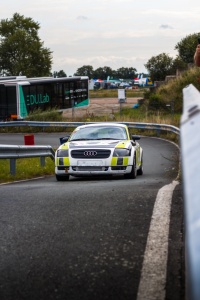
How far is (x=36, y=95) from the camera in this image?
43594 mm

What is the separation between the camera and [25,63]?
9256 cm

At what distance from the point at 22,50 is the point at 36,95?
50608 millimetres

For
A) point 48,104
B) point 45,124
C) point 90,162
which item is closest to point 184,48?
point 48,104

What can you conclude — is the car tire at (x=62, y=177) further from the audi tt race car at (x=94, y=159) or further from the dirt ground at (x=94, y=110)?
the dirt ground at (x=94, y=110)

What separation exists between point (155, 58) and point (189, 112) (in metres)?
73.8

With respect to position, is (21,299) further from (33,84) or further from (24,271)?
(33,84)

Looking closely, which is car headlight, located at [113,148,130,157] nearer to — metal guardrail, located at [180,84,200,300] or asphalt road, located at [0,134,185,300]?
asphalt road, located at [0,134,185,300]

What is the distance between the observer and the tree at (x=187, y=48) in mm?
78688

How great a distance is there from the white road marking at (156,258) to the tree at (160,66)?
229 ft

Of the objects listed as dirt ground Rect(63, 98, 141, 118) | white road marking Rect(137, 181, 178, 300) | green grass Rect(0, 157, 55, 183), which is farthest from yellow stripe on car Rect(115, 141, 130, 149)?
dirt ground Rect(63, 98, 141, 118)

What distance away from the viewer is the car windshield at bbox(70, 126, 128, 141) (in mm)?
15930

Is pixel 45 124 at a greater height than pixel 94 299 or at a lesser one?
lesser

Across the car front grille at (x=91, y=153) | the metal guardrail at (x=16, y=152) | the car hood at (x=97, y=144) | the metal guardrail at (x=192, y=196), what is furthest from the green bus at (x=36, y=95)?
the metal guardrail at (x=192, y=196)

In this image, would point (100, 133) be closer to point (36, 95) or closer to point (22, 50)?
point (36, 95)
